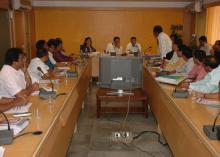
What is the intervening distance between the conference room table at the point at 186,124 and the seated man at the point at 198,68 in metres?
0.44

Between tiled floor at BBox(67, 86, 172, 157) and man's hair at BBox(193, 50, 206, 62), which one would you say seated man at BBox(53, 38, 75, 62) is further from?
man's hair at BBox(193, 50, 206, 62)

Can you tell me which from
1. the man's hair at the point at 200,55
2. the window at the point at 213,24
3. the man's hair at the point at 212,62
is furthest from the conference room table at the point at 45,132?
the window at the point at 213,24

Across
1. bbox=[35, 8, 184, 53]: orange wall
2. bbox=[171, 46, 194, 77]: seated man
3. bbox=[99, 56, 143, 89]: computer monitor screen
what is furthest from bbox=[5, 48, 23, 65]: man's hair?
bbox=[35, 8, 184, 53]: orange wall

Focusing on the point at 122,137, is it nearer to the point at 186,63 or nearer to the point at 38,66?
the point at 38,66

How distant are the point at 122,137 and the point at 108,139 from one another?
0.59ft

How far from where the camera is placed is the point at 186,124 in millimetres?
2465

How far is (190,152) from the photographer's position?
2.35 m

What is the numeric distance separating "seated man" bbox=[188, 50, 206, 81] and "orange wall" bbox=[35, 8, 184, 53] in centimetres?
496

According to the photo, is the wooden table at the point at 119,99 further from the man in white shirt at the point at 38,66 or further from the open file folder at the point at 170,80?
the man in white shirt at the point at 38,66

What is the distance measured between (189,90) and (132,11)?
6014mm

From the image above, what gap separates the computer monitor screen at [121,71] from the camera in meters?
3.74

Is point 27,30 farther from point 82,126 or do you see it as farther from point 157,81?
point 157,81

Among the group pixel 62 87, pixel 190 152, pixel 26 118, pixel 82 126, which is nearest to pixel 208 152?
pixel 190 152

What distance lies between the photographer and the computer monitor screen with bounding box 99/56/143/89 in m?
3.74
